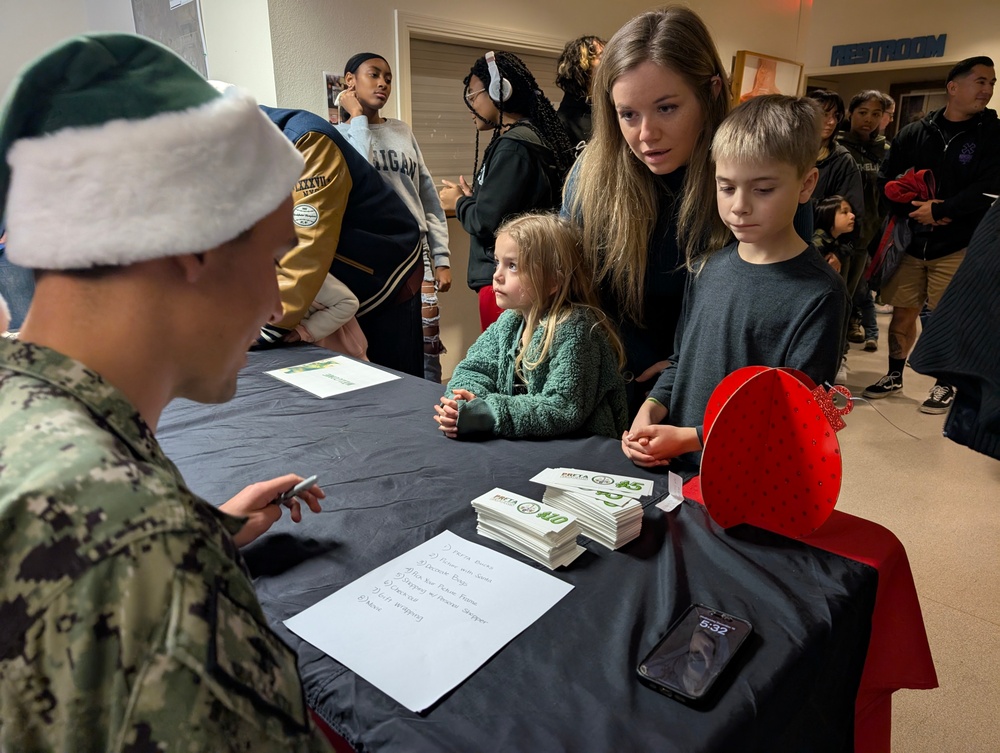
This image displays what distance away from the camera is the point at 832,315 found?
1.25m

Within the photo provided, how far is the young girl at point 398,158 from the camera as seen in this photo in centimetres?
306

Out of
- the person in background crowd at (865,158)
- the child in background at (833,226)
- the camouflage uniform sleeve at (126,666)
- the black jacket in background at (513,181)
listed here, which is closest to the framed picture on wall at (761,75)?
the person in background crowd at (865,158)

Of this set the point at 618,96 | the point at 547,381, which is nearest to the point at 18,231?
the point at 547,381

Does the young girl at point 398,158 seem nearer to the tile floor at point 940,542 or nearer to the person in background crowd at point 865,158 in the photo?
the tile floor at point 940,542

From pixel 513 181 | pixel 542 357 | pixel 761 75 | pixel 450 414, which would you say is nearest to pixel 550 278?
pixel 542 357

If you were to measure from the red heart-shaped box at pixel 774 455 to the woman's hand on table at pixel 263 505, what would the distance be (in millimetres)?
636

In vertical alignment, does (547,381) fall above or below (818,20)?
below

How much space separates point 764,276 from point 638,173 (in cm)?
43


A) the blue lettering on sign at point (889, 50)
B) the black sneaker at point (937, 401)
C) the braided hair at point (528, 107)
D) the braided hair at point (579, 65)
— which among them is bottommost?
the black sneaker at point (937, 401)

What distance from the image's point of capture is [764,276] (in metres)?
1.35

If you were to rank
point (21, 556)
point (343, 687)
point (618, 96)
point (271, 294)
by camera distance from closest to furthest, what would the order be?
point (21, 556) → point (271, 294) → point (343, 687) → point (618, 96)

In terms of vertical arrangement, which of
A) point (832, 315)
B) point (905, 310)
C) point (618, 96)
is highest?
point (618, 96)

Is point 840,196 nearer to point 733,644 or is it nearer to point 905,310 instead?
point 905,310

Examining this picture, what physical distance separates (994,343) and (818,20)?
27.8ft
